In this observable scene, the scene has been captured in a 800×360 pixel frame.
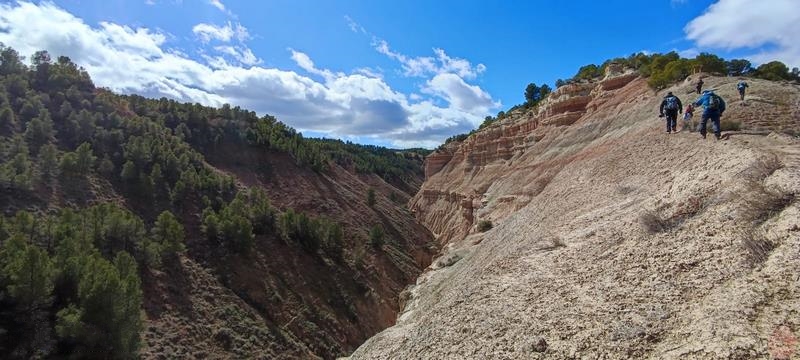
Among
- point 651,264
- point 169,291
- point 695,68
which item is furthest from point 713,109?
point 169,291

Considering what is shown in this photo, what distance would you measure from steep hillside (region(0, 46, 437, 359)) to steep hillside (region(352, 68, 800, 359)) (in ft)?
58.1

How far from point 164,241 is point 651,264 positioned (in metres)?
37.9

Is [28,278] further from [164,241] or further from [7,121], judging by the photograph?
[7,121]

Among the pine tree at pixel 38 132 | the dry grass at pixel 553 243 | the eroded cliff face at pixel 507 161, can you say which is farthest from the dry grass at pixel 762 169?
the pine tree at pixel 38 132

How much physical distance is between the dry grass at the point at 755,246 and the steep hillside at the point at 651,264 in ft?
0.10

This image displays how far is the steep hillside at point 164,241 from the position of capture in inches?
1000

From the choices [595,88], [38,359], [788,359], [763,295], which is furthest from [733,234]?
[595,88]

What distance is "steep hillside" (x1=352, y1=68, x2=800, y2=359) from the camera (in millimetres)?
7512

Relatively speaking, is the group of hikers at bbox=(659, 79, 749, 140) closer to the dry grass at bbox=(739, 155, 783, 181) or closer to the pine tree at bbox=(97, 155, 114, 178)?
the dry grass at bbox=(739, 155, 783, 181)

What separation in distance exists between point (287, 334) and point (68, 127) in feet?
133

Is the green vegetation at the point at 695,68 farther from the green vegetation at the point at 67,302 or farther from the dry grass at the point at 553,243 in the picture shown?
the green vegetation at the point at 67,302

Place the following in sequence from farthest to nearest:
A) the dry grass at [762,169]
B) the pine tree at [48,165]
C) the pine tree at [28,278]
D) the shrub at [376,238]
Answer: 1. the shrub at [376,238]
2. the pine tree at [48,165]
3. the pine tree at [28,278]
4. the dry grass at [762,169]

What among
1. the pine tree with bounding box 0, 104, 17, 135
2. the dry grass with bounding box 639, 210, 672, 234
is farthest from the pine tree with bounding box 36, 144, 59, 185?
the dry grass with bounding box 639, 210, 672, 234

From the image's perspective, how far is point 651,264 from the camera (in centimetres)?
999
